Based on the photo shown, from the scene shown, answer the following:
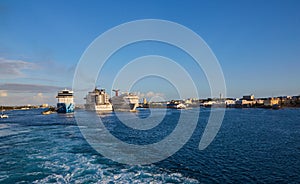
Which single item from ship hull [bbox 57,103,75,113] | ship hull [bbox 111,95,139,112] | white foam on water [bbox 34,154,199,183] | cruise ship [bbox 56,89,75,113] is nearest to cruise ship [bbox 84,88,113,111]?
ship hull [bbox 111,95,139,112]

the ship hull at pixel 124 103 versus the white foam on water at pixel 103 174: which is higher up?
the ship hull at pixel 124 103

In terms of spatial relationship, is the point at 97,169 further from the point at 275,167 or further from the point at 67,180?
the point at 275,167

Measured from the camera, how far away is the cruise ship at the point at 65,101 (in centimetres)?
7412

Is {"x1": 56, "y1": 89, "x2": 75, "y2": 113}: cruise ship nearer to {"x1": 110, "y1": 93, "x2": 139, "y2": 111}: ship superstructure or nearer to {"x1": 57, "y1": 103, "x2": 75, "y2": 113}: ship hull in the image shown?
{"x1": 57, "y1": 103, "x2": 75, "y2": 113}: ship hull

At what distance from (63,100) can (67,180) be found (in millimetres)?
72819

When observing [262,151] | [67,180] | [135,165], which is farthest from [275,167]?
[67,180]

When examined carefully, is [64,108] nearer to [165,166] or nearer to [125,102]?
[125,102]

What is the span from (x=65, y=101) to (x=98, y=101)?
1778 cm

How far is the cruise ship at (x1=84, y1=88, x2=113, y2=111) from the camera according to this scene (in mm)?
87250

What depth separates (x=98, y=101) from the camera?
9156cm

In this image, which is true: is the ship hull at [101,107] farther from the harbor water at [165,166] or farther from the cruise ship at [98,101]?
the harbor water at [165,166]

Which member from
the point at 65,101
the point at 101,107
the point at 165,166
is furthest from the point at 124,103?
the point at 165,166

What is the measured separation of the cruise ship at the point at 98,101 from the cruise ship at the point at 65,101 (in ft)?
38.1

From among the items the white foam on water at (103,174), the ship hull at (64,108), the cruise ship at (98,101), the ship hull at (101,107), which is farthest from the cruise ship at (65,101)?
the white foam on water at (103,174)
